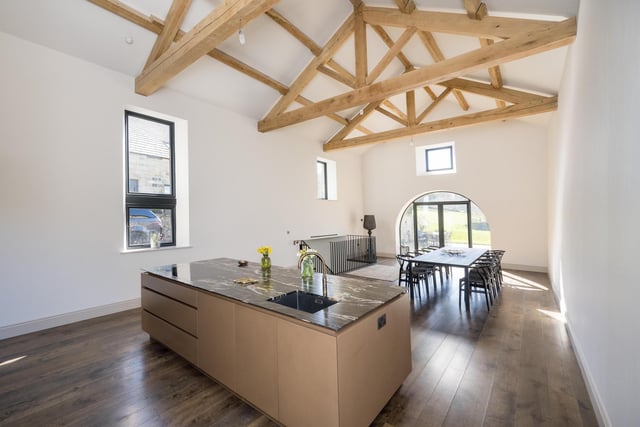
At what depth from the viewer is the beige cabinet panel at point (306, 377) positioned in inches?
58.2

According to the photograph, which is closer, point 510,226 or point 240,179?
point 240,179

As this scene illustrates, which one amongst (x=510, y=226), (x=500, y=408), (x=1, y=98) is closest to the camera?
(x=500, y=408)

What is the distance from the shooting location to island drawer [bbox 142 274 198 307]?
2.39 meters

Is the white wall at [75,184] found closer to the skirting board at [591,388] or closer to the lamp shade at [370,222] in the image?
the lamp shade at [370,222]

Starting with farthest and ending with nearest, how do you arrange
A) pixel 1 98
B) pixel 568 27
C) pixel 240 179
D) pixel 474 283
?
pixel 240 179 < pixel 474 283 < pixel 1 98 < pixel 568 27

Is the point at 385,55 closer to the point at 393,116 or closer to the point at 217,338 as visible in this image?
the point at 393,116

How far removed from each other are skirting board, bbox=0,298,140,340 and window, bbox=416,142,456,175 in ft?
25.9

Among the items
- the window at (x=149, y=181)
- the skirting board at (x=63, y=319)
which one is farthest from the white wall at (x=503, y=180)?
the skirting board at (x=63, y=319)

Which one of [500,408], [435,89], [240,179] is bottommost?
[500,408]

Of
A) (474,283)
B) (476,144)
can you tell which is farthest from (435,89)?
(474,283)

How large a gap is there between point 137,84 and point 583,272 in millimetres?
6097

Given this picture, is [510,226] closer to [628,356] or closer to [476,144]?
[476,144]

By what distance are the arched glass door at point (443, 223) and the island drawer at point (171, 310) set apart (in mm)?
6164

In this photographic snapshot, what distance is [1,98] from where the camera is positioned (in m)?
3.18
